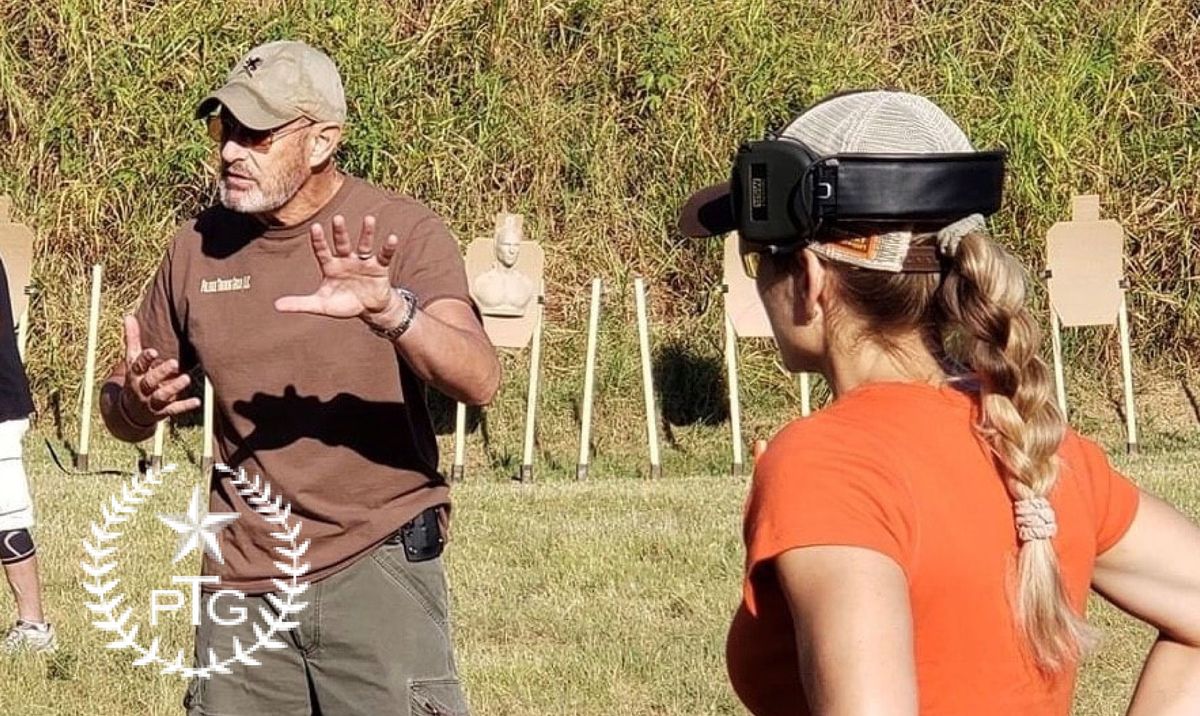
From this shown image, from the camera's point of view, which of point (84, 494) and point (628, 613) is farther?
point (84, 494)

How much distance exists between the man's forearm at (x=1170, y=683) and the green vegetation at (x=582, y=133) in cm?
957

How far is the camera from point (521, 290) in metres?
10.7

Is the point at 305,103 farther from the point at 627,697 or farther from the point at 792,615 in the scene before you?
the point at 627,697

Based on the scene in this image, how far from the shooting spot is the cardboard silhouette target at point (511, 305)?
1058cm

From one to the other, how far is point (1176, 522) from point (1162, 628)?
119mm

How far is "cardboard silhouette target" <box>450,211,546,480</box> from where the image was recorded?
10.6m

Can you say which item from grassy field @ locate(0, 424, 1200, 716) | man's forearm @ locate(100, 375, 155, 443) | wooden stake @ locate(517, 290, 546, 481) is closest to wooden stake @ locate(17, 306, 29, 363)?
grassy field @ locate(0, 424, 1200, 716)

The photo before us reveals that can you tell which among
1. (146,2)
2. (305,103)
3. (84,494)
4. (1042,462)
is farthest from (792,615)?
(146,2)

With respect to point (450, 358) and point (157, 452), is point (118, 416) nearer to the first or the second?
point (450, 358)

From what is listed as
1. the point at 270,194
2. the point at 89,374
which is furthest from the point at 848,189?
the point at 89,374

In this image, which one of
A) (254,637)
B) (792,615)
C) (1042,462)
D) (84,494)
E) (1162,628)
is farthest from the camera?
(84,494)

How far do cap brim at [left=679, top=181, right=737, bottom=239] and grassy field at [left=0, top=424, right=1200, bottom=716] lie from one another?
13.3 feet

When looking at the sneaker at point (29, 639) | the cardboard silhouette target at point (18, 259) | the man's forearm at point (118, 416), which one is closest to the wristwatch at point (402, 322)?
the man's forearm at point (118, 416)

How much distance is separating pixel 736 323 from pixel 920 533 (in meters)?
9.25
